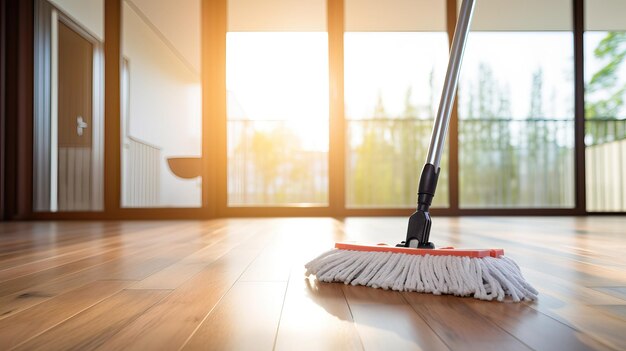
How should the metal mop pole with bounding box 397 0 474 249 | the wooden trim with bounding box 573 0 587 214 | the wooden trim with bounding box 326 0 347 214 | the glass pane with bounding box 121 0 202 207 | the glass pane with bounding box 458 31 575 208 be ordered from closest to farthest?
1. the metal mop pole with bounding box 397 0 474 249
2. the wooden trim with bounding box 326 0 347 214
3. the wooden trim with bounding box 573 0 587 214
4. the glass pane with bounding box 458 31 575 208
5. the glass pane with bounding box 121 0 202 207

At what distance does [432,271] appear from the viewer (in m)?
0.84

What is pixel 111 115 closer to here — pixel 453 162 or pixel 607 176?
pixel 453 162

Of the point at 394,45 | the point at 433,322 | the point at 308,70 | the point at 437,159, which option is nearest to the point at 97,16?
the point at 308,70

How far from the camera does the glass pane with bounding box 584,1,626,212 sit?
4133 mm

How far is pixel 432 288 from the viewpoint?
0.81 metres

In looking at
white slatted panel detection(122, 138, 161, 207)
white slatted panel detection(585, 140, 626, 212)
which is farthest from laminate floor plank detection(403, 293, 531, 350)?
white slatted panel detection(122, 138, 161, 207)

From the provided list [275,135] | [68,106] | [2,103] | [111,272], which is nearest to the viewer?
[111,272]

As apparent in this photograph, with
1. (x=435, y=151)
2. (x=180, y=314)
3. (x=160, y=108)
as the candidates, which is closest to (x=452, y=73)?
(x=435, y=151)

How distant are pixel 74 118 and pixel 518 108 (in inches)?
152

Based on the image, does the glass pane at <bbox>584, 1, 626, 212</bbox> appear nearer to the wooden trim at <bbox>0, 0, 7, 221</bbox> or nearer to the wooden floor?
the wooden floor

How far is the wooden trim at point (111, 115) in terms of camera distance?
3.45 meters

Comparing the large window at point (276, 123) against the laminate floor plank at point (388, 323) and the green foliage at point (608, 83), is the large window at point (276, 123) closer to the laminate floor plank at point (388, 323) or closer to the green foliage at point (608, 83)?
the green foliage at point (608, 83)

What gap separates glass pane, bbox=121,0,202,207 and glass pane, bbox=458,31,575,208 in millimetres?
2408

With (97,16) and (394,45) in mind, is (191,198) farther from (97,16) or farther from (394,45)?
(394,45)
